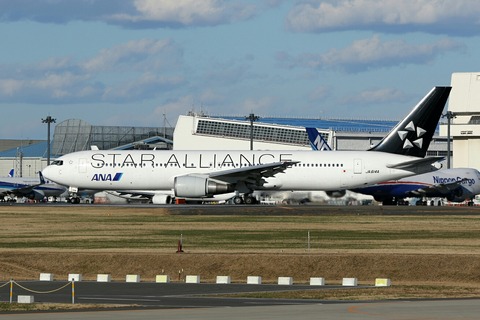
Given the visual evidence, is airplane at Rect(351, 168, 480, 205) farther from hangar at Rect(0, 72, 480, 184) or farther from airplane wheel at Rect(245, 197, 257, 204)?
hangar at Rect(0, 72, 480, 184)

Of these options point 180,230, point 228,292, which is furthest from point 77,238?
point 228,292

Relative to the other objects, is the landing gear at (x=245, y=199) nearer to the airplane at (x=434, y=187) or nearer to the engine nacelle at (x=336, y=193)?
the engine nacelle at (x=336, y=193)

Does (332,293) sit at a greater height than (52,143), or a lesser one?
lesser

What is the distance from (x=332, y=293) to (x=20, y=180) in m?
96.3

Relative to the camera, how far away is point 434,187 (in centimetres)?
9412

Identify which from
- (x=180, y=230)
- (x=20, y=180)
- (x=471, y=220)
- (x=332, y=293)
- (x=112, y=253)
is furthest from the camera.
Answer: (x=20, y=180)

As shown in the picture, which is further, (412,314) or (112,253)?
(112,253)

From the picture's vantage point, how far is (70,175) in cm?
7994

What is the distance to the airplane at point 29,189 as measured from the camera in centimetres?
11756

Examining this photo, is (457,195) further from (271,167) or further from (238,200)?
(271,167)

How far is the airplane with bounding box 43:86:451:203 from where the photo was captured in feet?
253

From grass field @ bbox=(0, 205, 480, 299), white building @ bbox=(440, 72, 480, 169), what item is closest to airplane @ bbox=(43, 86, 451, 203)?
grass field @ bbox=(0, 205, 480, 299)

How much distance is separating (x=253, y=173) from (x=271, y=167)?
58.4 inches

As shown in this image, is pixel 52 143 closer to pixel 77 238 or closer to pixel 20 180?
pixel 20 180
